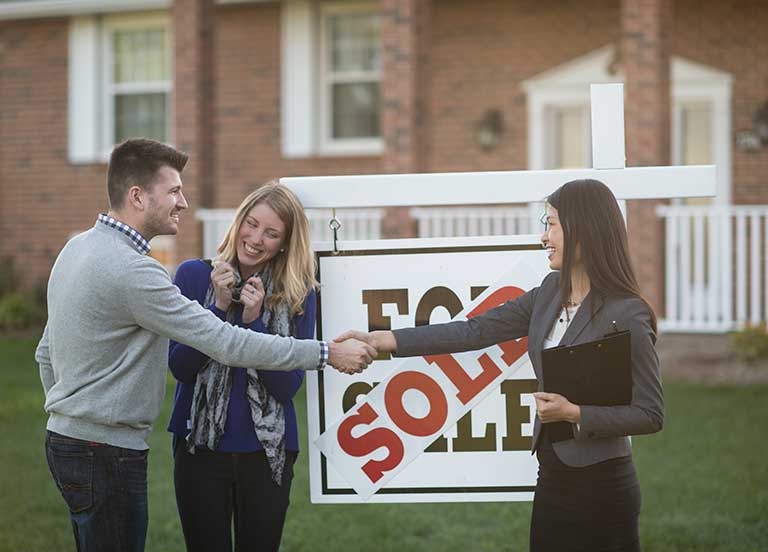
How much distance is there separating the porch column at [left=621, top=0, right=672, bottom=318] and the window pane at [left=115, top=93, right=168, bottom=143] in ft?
20.7

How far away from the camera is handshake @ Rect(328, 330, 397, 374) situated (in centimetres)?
339

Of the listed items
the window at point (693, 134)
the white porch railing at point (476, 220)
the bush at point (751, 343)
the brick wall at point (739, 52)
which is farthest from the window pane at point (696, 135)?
the bush at point (751, 343)

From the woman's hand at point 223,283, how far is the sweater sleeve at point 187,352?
0.03 m

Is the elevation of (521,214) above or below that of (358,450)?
above

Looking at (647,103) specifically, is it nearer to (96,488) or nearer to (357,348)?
(357,348)

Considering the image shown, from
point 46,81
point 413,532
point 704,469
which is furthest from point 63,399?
point 46,81

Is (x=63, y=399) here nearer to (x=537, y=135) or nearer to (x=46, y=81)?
(x=537, y=135)

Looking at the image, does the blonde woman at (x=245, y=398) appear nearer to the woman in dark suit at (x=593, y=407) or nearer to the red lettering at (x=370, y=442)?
the red lettering at (x=370, y=442)

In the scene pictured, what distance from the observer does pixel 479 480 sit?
11.6ft

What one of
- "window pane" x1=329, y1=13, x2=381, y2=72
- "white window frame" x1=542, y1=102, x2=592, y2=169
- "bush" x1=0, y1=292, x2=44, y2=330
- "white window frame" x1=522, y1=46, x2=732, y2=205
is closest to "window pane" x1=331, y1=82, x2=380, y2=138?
"window pane" x1=329, y1=13, x2=381, y2=72

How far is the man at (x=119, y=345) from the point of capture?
3.09 m

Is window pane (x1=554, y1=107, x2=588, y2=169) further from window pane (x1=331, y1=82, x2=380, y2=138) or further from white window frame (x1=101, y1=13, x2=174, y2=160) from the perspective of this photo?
white window frame (x1=101, y1=13, x2=174, y2=160)

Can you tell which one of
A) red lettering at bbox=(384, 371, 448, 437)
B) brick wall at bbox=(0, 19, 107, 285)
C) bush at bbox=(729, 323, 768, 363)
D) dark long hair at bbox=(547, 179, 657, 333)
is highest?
brick wall at bbox=(0, 19, 107, 285)

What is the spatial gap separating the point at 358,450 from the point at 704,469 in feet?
12.9
